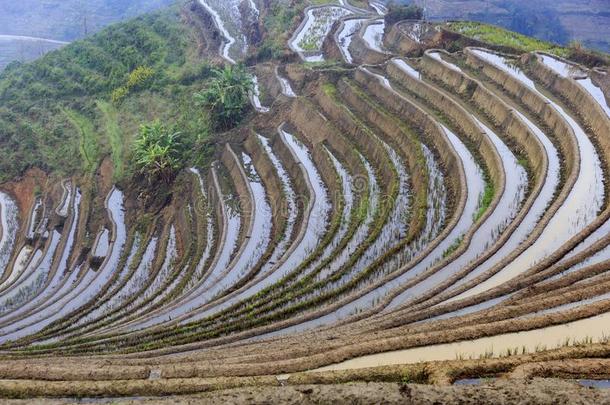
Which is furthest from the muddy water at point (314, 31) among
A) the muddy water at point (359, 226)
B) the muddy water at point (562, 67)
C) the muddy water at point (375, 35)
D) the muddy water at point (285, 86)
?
the muddy water at point (359, 226)

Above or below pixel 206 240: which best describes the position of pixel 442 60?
above

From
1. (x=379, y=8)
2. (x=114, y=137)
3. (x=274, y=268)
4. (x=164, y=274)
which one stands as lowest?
(x=274, y=268)

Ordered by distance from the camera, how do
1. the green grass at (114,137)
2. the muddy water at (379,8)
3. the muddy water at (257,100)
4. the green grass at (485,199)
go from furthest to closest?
the muddy water at (379,8), the green grass at (114,137), the muddy water at (257,100), the green grass at (485,199)

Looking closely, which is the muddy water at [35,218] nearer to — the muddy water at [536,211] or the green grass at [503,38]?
the muddy water at [536,211]

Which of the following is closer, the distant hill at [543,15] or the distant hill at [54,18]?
the distant hill at [543,15]

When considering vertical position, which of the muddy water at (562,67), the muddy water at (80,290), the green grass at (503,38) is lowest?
the muddy water at (80,290)

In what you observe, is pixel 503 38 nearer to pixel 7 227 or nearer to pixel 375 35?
pixel 375 35

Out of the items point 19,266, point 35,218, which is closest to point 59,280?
point 19,266
